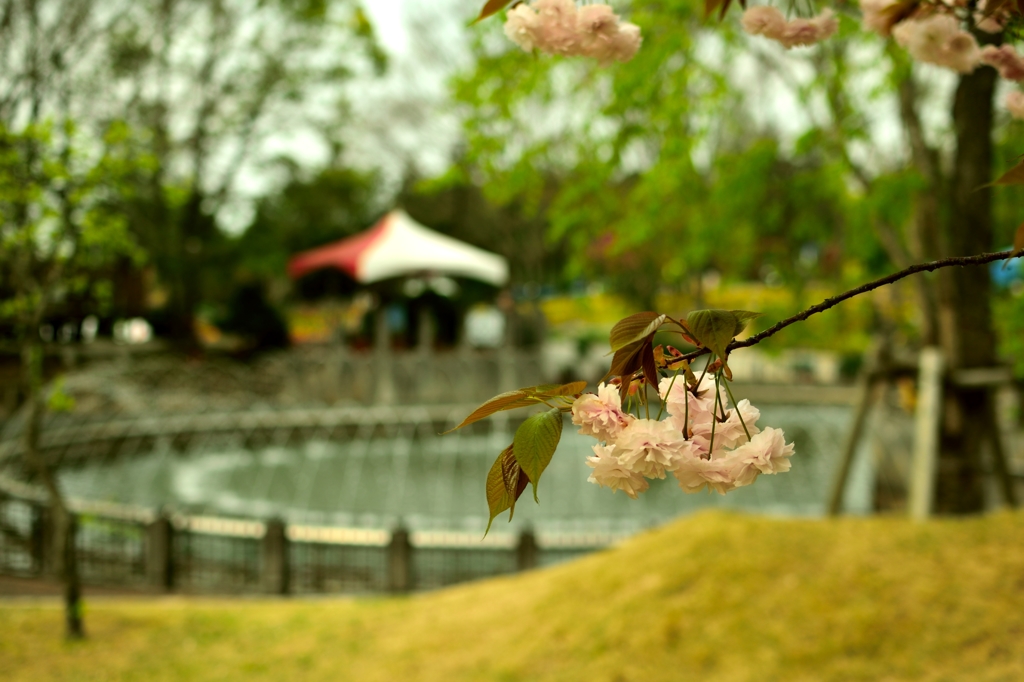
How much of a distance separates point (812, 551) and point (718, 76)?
411 centimetres

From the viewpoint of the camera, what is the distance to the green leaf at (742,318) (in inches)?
52.4

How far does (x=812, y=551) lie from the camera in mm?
5375

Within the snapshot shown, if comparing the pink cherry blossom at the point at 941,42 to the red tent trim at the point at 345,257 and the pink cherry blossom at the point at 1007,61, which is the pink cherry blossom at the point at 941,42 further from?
the red tent trim at the point at 345,257

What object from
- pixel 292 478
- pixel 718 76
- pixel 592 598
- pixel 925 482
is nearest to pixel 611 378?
pixel 592 598

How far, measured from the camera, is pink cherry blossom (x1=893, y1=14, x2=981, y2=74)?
236 centimetres

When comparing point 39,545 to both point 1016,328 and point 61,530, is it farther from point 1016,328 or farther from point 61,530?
point 1016,328

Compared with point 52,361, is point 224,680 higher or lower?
lower

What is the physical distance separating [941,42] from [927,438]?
5001 mm

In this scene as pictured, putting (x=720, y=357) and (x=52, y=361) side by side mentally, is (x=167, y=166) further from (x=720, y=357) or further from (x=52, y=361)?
(x=720, y=357)

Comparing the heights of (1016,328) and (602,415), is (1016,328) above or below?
above

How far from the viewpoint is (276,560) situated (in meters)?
7.69

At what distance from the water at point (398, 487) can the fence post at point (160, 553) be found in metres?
1.72

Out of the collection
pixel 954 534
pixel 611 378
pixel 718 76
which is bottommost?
pixel 954 534

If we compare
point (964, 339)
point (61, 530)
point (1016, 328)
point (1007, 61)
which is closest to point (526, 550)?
point (61, 530)
